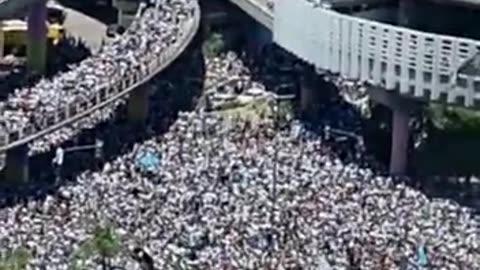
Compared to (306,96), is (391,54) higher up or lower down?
higher up

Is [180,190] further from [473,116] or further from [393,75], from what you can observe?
[473,116]

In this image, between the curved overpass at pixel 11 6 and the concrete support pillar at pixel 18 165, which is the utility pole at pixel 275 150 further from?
the curved overpass at pixel 11 6

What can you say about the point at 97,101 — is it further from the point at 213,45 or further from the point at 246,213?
the point at 213,45

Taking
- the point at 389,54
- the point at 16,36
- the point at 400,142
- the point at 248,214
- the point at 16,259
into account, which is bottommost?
the point at 16,36

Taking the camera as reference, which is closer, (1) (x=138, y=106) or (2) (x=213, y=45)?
(1) (x=138, y=106)

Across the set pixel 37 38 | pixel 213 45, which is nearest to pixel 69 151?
pixel 37 38

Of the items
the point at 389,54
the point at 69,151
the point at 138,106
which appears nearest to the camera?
the point at 389,54

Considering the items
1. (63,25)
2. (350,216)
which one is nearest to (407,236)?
(350,216)

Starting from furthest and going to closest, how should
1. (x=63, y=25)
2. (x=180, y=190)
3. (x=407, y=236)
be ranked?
(x=63, y=25)
(x=180, y=190)
(x=407, y=236)
